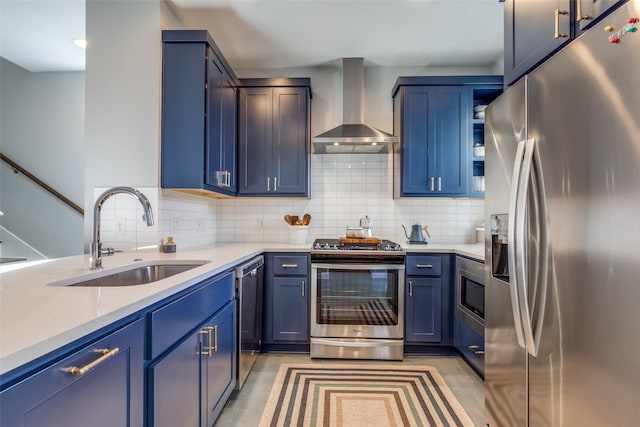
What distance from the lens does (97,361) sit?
765 mm

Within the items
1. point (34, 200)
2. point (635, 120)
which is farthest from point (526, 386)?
point (34, 200)

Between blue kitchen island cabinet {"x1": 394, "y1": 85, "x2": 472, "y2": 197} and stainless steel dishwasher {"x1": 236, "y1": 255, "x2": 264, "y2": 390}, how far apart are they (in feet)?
5.17

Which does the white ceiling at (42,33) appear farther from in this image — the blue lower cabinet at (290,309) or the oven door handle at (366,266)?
the oven door handle at (366,266)

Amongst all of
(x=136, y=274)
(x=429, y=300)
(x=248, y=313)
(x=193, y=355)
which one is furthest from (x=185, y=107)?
(x=429, y=300)

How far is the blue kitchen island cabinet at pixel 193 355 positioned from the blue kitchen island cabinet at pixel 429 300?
148cm

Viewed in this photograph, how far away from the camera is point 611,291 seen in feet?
2.87

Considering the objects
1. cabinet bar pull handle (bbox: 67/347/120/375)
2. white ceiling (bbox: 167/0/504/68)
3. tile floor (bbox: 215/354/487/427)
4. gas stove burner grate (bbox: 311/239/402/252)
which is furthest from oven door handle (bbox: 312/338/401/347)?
white ceiling (bbox: 167/0/504/68)

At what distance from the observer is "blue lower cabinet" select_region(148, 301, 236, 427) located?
108 cm

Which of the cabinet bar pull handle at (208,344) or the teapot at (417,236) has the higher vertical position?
the teapot at (417,236)

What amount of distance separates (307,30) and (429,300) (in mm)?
2483

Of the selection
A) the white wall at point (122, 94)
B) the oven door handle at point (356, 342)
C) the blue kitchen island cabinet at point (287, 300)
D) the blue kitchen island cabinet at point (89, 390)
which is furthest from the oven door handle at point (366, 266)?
the blue kitchen island cabinet at point (89, 390)

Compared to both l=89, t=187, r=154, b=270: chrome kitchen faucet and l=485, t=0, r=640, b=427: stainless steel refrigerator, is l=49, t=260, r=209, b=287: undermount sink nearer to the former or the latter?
l=89, t=187, r=154, b=270: chrome kitchen faucet

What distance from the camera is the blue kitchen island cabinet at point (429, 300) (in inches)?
103

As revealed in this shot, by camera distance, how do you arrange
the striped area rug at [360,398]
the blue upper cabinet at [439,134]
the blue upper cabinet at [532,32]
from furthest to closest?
the blue upper cabinet at [439,134], the striped area rug at [360,398], the blue upper cabinet at [532,32]
